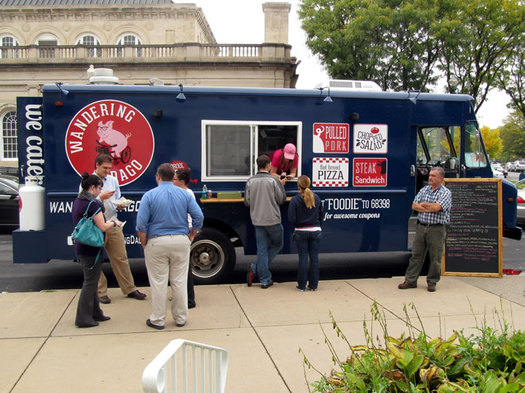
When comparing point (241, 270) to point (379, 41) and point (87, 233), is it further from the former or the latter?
point (379, 41)

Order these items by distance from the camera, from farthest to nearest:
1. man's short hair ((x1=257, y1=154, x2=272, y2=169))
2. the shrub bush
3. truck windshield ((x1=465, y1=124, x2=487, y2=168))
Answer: truck windshield ((x1=465, y1=124, x2=487, y2=168)), man's short hair ((x1=257, y1=154, x2=272, y2=169)), the shrub bush

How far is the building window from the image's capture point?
33469mm

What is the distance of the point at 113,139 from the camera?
7363mm

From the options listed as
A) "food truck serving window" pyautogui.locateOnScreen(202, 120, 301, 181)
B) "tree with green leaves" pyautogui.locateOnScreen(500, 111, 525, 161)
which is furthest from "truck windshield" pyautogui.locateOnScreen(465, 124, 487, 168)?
"tree with green leaves" pyautogui.locateOnScreen(500, 111, 525, 161)

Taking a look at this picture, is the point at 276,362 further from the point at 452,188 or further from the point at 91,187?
the point at 452,188

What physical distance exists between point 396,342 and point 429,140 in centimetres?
594

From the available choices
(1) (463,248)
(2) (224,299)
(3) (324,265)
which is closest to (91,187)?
(2) (224,299)

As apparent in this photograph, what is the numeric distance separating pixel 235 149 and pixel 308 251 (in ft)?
6.13

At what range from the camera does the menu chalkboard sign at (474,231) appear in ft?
26.3

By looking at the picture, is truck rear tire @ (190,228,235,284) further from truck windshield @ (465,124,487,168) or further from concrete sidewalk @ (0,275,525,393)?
truck windshield @ (465,124,487,168)

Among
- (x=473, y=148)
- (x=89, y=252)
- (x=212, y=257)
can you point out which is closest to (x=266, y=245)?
(x=212, y=257)

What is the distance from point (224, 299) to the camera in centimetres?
682

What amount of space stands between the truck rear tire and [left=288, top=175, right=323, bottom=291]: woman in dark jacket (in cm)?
114

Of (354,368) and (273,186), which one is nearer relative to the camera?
(354,368)
